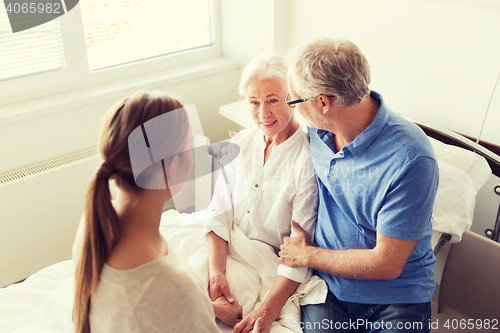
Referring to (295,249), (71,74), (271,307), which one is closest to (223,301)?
(271,307)

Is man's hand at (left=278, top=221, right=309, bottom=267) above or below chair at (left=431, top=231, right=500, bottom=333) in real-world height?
above

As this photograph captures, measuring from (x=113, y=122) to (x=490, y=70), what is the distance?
1.47 meters

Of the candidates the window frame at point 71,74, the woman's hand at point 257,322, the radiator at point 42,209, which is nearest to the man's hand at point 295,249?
the woman's hand at point 257,322

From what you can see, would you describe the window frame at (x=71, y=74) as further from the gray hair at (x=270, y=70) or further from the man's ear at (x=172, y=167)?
the man's ear at (x=172, y=167)

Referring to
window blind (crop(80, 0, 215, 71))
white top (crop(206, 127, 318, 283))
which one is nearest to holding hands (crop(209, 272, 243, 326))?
white top (crop(206, 127, 318, 283))

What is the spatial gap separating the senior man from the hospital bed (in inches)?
9.1

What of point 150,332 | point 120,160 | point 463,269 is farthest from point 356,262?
point 120,160

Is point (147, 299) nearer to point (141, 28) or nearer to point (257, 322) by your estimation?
point (257, 322)

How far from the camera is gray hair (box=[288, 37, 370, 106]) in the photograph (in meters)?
1.19

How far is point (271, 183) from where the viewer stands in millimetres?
1479

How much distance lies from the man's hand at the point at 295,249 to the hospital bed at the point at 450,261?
1.57ft

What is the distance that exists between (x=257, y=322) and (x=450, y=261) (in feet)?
2.49

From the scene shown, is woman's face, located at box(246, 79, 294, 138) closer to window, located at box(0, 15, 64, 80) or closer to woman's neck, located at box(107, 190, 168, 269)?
woman's neck, located at box(107, 190, 168, 269)

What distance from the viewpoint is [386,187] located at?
1.21 meters
